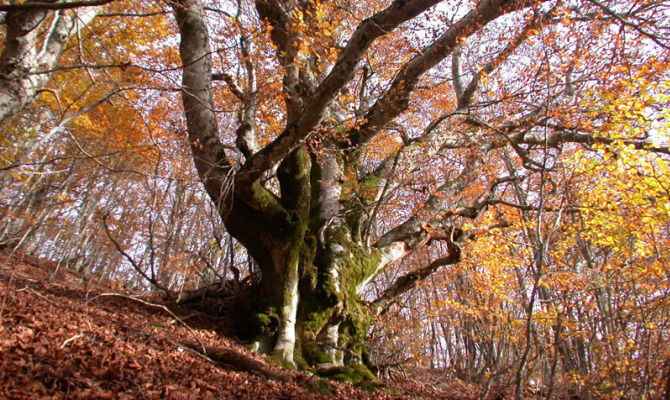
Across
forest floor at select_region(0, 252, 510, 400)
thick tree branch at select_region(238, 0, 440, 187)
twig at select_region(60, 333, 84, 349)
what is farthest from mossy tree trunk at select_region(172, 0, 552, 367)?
twig at select_region(60, 333, 84, 349)

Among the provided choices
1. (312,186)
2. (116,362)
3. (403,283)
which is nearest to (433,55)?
(312,186)

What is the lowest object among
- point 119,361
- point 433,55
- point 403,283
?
point 119,361

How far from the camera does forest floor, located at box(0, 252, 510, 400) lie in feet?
6.32

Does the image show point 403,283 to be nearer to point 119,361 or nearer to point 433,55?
point 433,55

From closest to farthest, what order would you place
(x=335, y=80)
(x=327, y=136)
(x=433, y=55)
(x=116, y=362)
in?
(x=116, y=362) → (x=335, y=80) → (x=433, y=55) → (x=327, y=136)

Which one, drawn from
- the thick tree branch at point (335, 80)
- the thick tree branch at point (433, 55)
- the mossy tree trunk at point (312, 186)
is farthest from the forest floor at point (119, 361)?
the thick tree branch at point (433, 55)

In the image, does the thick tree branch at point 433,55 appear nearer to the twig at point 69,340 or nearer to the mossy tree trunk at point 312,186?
the mossy tree trunk at point 312,186

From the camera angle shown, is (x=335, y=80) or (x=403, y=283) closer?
(x=335, y=80)

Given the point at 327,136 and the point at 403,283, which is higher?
the point at 327,136

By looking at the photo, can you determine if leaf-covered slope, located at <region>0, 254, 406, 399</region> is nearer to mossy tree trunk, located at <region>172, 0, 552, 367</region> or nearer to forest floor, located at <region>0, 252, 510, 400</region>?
forest floor, located at <region>0, 252, 510, 400</region>

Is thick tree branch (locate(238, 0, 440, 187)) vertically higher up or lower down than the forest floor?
higher up

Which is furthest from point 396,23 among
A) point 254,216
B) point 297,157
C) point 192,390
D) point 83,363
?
point 83,363

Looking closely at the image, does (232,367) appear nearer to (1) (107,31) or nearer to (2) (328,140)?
(2) (328,140)

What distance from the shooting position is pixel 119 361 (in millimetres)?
2375
